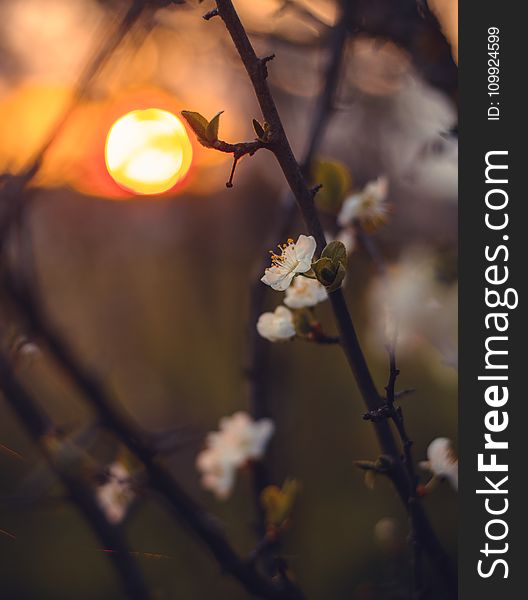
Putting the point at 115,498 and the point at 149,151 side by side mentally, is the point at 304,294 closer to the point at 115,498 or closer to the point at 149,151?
the point at 115,498

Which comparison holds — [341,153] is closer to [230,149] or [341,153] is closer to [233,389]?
[233,389]

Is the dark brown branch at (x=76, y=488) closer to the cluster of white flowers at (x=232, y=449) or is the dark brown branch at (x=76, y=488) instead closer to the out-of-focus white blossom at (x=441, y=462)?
the cluster of white flowers at (x=232, y=449)

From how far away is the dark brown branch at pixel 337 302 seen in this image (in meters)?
0.45

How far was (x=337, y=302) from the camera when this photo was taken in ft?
1.71

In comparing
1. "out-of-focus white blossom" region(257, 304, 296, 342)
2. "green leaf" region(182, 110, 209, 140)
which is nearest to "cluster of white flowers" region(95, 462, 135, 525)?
"out-of-focus white blossom" region(257, 304, 296, 342)

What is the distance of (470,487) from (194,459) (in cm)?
301

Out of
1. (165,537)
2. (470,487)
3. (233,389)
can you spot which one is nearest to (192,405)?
(233,389)

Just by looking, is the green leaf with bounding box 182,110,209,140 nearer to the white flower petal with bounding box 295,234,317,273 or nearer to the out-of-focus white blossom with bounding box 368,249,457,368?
the white flower petal with bounding box 295,234,317,273

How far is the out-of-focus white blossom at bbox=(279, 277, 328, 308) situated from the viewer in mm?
657

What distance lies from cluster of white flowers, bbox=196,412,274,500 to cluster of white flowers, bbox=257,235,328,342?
307 millimetres

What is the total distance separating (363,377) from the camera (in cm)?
54

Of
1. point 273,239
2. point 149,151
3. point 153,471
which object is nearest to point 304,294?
point 153,471

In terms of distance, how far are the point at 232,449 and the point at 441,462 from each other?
15.7 inches

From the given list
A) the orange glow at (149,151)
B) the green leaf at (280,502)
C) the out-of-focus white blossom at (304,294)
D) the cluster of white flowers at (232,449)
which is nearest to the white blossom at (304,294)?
the out-of-focus white blossom at (304,294)
